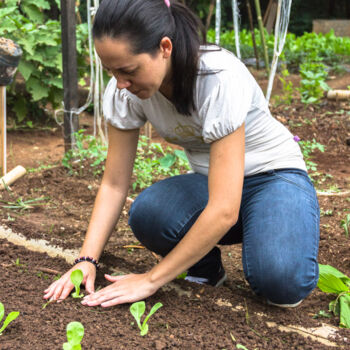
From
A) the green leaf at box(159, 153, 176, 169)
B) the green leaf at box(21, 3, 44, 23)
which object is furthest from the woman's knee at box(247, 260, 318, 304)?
the green leaf at box(21, 3, 44, 23)

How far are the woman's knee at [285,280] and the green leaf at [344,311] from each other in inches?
Answer: 4.8

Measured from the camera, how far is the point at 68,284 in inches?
71.4

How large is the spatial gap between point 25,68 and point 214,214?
11.4ft

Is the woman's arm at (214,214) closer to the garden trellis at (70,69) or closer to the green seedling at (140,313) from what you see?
the green seedling at (140,313)

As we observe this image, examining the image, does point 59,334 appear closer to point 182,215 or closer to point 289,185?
point 182,215

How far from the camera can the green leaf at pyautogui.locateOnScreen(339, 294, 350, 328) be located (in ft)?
5.75

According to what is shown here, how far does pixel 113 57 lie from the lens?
5.08 feet

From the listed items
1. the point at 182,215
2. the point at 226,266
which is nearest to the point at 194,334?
the point at 182,215

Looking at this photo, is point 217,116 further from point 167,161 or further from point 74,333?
point 167,161

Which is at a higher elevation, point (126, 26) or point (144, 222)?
point (126, 26)

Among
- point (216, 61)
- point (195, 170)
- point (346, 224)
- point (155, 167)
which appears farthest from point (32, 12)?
point (216, 61)

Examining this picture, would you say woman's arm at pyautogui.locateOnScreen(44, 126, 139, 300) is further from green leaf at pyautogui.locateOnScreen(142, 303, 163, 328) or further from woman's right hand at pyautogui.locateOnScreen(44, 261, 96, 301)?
green leaf at pyautogui.locateOnScreen(142, 303, 163, 328)

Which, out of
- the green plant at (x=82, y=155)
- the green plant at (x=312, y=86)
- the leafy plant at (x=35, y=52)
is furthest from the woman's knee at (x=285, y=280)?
the green plant at (x=312, y=86)

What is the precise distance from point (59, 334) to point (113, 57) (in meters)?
0.81
